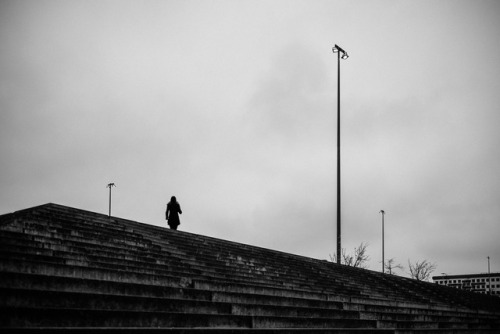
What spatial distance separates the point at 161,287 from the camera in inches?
257

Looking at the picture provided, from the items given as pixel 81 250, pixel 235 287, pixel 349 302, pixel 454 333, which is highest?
pixel 81 250

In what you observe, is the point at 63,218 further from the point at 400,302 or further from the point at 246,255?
the point at 400,302

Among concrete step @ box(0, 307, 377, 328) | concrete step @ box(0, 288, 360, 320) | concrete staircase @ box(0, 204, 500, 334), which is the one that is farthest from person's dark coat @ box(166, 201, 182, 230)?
concrete step @ box(0, 307, 377, 328)

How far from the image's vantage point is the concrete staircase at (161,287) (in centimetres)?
497

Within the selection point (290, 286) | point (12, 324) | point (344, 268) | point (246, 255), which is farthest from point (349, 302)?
point (12, 324)

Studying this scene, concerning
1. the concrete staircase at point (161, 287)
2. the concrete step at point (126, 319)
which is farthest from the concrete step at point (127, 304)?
the concrete step at point (126, 319)

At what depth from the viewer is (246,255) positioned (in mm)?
11992

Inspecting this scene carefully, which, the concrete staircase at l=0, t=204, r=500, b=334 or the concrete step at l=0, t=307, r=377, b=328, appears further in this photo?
the concrete staircase at l=0, t=204, r=500, b=334

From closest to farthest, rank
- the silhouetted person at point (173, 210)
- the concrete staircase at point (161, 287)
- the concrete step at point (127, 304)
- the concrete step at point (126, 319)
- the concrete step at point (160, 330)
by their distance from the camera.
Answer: the concrete step at point (160, 330)
the concrete step at point (126, 319)
the concrete step at point (127, 304)
the concrete staircase at point (161, 287)
the silhouetted person at point (173, 210)

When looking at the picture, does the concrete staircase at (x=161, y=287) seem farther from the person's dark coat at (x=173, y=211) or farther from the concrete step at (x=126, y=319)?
the person's dark coat at (x=173, y=211)

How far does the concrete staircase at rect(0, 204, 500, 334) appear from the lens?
16.3 ft

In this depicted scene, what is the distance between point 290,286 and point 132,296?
17.9ft

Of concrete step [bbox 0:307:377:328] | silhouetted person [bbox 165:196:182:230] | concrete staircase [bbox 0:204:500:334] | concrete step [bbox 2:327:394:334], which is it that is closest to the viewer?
concrete step [bbox 2:327:394:334]

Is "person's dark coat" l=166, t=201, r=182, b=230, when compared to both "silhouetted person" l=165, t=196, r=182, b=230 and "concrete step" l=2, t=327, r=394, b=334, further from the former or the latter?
"concrete step" l=2, t=327, r=394, b=334
